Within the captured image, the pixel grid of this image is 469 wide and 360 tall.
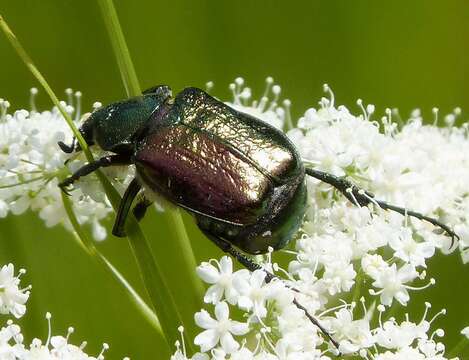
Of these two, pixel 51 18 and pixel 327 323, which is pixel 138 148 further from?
pixel 51 18

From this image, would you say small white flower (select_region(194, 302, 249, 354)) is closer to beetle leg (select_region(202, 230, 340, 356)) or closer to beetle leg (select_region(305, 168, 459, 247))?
beetle leg (select_region(202, 230, 340, 356))

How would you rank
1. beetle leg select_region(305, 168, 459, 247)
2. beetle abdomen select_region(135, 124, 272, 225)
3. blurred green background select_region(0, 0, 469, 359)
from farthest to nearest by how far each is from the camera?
blurred green background select_region(0, 0, 469, 359)
beetle leg select_region(305, 168, 459, 247)
beetle abdomen select_region(135, 124, 272, 225)

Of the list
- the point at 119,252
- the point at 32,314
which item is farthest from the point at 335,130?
the point at 119,252

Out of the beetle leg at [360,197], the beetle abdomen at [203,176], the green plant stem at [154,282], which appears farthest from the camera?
the beetle leg at [360,197]

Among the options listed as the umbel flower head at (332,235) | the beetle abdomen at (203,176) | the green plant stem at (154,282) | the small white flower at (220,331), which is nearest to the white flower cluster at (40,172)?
the umbel flower head at (332,235)

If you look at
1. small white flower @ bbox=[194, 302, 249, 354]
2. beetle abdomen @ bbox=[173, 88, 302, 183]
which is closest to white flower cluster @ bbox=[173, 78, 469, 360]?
small white flower @ bbox=[194, 302, 249, 354]

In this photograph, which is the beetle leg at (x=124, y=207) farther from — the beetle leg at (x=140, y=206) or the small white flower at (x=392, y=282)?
the small white flower at (x=392, y=282)
